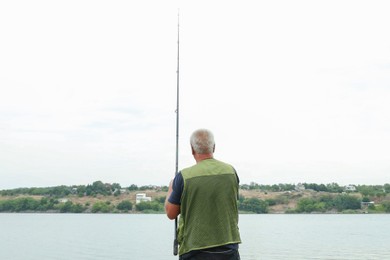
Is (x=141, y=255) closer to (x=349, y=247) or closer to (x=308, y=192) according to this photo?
(x=349, y=247)

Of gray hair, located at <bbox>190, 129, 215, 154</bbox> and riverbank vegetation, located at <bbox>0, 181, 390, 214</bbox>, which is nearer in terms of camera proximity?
gray hair, located at <bbox>190, 129, 215, 154</bbox>

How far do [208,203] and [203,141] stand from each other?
17.2 inches

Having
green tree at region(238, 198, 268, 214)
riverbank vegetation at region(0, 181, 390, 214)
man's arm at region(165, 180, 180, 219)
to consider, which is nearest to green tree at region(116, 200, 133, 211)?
riverbank vegetation at region(0, 181, 390, 214)

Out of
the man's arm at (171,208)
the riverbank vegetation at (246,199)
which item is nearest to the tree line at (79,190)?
the riverbank vegetation at (246,199)

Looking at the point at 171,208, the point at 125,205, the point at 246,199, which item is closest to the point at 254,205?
the point at 246,199

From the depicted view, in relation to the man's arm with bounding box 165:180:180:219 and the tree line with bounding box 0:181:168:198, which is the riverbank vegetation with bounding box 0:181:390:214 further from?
the man's arm with bounding box 165:180:180:219

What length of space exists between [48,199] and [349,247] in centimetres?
11133

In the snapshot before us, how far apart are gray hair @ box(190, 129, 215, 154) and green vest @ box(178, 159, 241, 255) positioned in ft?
0.30

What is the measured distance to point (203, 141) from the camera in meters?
4.03

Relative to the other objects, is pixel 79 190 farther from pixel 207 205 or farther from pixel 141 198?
pixel 207 205

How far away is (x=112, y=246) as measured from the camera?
54125mm

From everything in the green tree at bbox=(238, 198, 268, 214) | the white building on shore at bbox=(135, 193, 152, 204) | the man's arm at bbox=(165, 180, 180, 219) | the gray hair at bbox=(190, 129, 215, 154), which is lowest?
the man's arm at bbox=(165, 180, 180, 219)

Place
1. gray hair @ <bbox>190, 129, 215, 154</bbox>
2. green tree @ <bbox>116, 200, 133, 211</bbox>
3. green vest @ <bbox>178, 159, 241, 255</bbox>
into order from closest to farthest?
1. green vest @ <bbox>178, 159, 241, 255</bbox>
2. gray hair @ <bbox>190, 129, 215, 154</bbox>
3. green tree @ <bbox>116, 200, 133, 211</bbox>

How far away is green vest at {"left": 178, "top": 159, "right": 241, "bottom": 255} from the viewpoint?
3.93 meters
